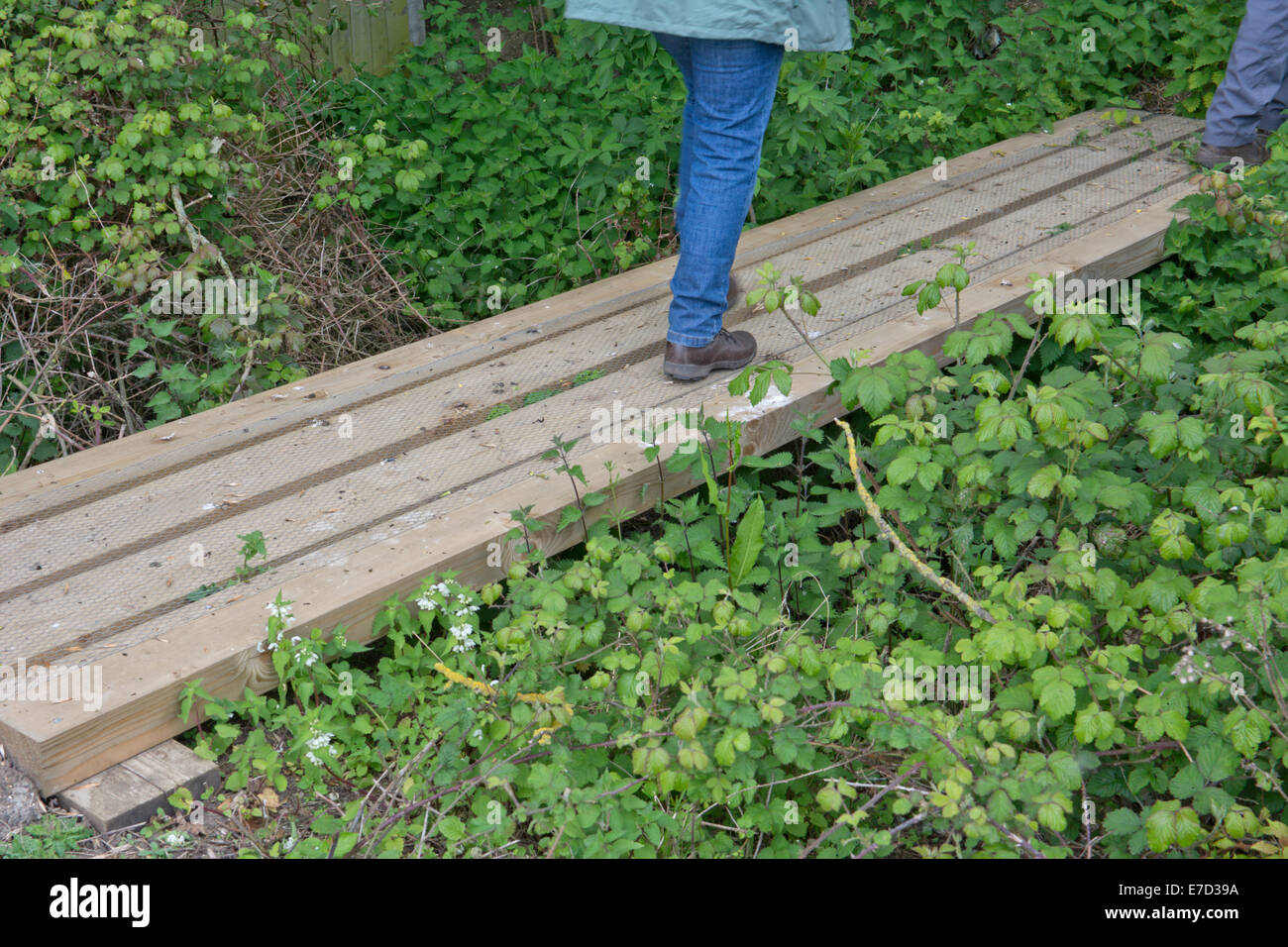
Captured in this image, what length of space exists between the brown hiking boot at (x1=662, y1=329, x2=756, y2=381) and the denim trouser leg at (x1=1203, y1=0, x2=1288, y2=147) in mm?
2977

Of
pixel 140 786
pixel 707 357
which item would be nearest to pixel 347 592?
pixel 140 786

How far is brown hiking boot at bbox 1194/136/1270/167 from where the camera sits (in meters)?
5.06

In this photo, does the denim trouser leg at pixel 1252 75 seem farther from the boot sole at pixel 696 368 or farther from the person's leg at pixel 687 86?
the boot sole at pixel 696 368

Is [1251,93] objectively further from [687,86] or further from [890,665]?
[890,665]

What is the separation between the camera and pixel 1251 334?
114 inches

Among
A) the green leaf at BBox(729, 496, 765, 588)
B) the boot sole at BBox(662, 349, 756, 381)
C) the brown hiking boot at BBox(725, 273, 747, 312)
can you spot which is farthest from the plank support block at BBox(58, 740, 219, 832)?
the brown hiking boot at BBox(725, 273, 747, 312)

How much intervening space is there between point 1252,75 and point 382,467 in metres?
4.15

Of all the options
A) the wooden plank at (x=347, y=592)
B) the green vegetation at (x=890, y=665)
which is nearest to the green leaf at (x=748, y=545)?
the green vegetation at (x=890, y=665)

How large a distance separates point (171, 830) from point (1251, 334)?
274cm

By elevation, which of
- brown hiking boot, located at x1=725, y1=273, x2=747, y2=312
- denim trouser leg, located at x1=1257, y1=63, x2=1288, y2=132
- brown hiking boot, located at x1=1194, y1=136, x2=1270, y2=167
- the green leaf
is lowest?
the green leaf

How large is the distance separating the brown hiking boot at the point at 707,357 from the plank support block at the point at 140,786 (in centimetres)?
171

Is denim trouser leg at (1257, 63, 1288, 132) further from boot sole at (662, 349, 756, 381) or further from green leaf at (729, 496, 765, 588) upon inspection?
green leaf at (729, 496, 765, 588)
